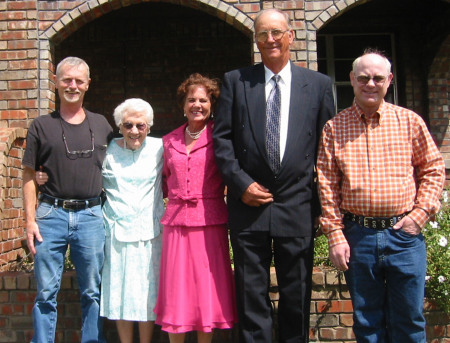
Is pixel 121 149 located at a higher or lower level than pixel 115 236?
higher

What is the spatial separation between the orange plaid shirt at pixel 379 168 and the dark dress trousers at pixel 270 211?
0.15m

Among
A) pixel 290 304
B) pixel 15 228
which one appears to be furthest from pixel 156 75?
pixel 290 304

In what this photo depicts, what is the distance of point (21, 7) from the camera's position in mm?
4949

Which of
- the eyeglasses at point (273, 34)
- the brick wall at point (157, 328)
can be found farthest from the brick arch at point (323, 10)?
the brick wall at point (157, 328)

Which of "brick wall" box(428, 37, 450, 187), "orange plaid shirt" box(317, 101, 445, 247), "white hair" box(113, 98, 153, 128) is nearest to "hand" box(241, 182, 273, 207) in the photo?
"orange plaid shirt" box(317, 101, 445, 247)

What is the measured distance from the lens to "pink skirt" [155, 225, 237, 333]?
3021 millimetres

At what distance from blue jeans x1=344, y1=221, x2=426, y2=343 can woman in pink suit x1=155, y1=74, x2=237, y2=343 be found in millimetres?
834

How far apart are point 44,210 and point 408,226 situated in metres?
2.15

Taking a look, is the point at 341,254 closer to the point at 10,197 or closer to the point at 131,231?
the point at 131,231

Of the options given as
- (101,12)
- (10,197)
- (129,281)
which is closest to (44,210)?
(129,281)

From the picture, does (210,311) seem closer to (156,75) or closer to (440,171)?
(440,171)

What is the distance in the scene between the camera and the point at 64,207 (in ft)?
10.1

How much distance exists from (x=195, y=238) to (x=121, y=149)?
31.3 inches

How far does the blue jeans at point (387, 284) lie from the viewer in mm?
2582
